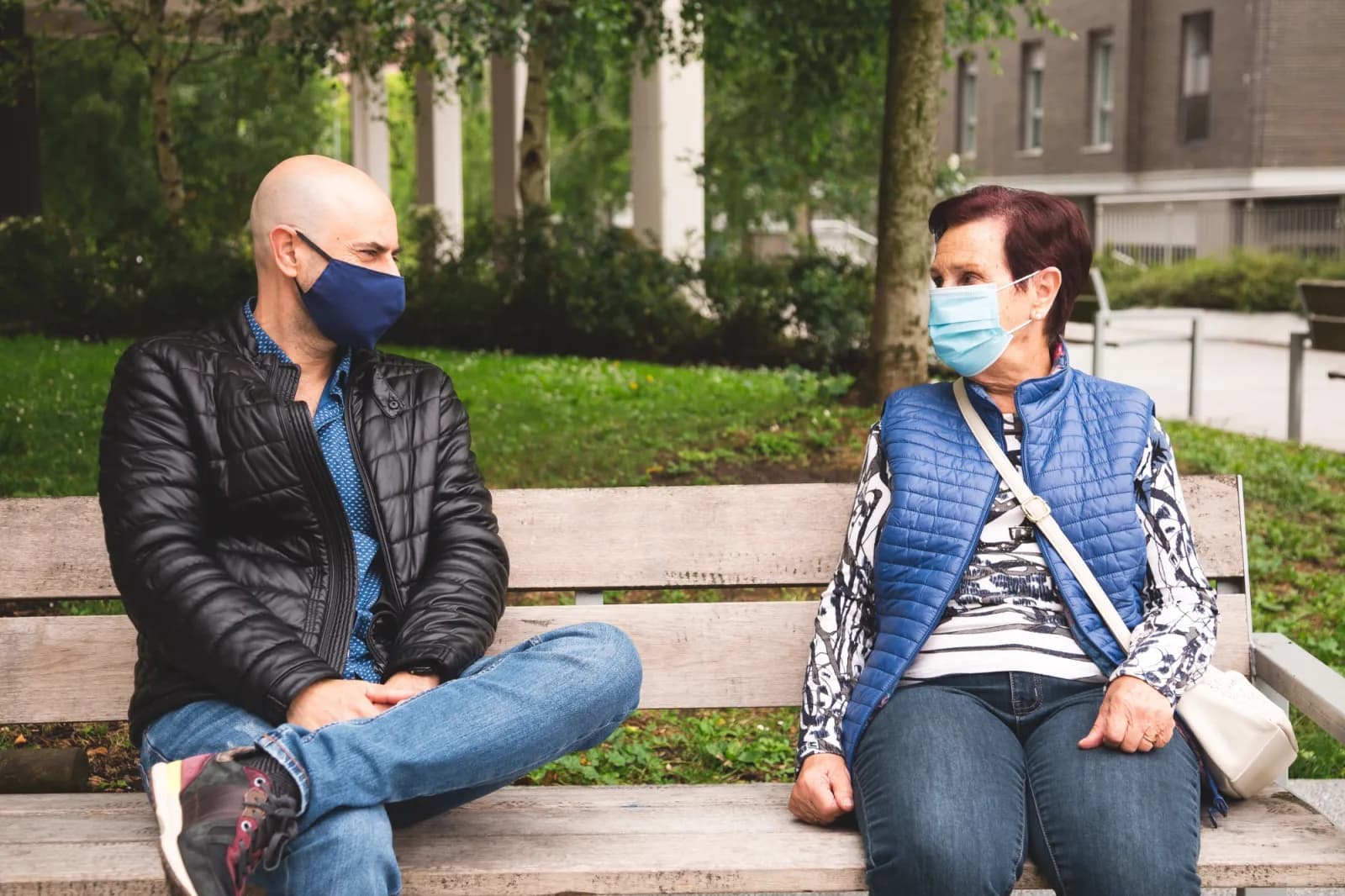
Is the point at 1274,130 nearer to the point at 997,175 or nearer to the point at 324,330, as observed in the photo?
the point at 997,175

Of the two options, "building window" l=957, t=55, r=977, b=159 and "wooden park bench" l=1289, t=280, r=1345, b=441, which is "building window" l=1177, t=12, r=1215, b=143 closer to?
"building window" l=957, t=55, r=977, b=159

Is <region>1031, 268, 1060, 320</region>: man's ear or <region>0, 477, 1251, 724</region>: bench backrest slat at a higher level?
<region>1031, 268, 1060, 320</region>: man's ear

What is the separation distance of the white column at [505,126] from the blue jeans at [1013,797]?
18.6 meters

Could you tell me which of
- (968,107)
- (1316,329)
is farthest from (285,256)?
(968,107)

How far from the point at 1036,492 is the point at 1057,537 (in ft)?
0.34

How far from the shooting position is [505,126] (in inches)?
866

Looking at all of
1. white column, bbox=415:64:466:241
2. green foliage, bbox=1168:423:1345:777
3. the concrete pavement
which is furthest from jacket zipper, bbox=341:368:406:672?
white column, bbox=415:64:466:241

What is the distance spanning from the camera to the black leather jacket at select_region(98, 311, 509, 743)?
291 cm

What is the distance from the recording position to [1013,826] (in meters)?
2.80

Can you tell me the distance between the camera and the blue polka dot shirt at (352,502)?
10.2 feet

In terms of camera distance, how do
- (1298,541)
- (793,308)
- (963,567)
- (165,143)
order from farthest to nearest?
(165,143)
(793,308)
(1298,541)
(963,567)

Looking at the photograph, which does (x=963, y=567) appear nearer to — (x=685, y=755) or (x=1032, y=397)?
(x=1032, y=397)

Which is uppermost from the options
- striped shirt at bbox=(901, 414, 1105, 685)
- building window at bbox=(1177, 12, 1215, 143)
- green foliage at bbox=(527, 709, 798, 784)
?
building window at bbox=(1177, 12, 1215, 143)

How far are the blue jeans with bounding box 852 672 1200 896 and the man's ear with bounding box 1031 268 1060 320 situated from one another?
29.8 inches
